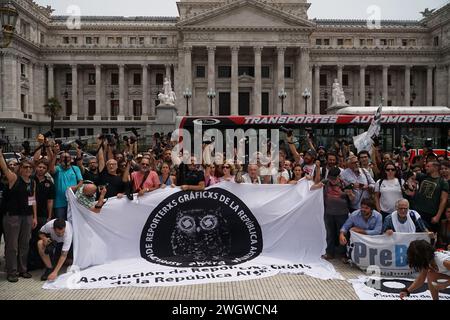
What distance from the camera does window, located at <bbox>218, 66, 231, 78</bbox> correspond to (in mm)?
55094

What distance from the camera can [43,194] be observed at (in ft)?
25.6

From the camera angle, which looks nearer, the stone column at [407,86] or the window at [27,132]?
the window at [27,132]

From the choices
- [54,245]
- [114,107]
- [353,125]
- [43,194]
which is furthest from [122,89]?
[54,245]

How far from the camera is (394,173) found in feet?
27.2

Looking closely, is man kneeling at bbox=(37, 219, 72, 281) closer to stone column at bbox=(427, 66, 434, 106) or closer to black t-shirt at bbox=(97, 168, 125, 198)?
black t-shirt at bbox=(97, 168, 125, 198)

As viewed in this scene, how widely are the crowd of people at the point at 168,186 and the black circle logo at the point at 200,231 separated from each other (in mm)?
360

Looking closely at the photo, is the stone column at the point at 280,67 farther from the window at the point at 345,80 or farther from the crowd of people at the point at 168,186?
the crowd of people at the point at 168,186

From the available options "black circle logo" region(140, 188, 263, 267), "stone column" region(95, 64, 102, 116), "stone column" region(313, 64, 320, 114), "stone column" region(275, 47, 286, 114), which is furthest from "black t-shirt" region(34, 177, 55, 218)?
"stone column" region(313, 64, 320, 114)

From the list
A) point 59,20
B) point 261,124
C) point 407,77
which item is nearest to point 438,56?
point 407,77

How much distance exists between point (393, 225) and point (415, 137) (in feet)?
56.2

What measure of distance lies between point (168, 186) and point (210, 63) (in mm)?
44579

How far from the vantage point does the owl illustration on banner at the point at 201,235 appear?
7.83 meters

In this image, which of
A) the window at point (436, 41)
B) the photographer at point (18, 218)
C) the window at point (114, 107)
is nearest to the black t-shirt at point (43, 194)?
the photographer at point (18, 218)

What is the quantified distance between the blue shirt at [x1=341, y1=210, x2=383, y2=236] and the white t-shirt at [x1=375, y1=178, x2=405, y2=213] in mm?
535
